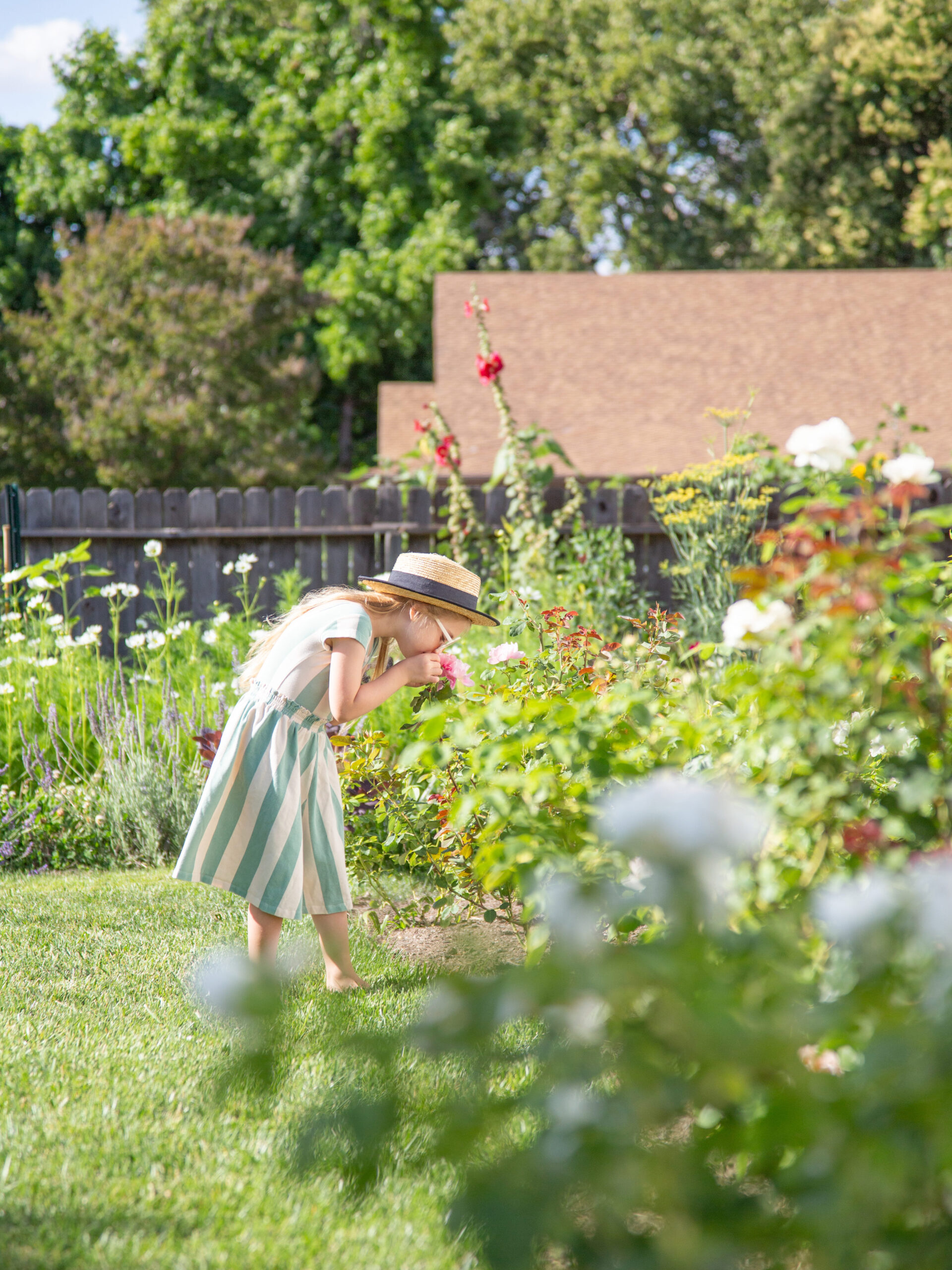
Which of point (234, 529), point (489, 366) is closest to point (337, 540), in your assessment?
point (234, 529)

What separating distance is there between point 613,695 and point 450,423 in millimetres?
10509

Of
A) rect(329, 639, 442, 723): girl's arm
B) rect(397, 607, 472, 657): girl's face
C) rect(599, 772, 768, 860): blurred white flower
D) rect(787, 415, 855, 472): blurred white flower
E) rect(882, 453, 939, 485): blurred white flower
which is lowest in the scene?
rect(329, 639, 442, 723): girl's arm

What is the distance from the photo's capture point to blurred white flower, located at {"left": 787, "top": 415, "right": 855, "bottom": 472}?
1845 mm

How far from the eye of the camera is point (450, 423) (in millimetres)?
12070

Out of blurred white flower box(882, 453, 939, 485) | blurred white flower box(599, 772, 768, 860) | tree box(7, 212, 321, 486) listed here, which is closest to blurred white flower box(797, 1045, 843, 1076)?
blurred white flower box(599, 772, 768, 860)

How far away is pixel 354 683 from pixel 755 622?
1.45 meters

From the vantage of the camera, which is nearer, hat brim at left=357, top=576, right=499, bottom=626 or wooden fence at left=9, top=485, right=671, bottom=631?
hat brim at left=357, top=576, right=499, bottom=626

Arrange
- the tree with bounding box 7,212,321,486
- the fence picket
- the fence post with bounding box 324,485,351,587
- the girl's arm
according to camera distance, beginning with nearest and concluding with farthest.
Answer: the girl's arm, the fence picket, the fence post with bounding box 324,485,351,587, the tree with bounding box 7,212,321,486

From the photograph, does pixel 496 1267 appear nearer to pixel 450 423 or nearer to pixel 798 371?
pixel 450 423

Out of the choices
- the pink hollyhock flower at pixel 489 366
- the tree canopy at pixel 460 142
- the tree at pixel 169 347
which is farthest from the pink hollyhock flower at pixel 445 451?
the tree canopy at pixel 460 142

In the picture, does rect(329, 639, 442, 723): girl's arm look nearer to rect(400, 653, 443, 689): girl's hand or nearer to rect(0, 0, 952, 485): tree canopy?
rect(400, 653, 443, 689): girl's hand

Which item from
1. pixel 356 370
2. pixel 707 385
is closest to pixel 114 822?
pixel 707 385

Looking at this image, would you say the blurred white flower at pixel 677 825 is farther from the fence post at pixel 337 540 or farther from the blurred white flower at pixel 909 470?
the fence post at pixel 337 540

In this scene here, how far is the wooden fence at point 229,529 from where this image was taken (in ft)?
25.3
